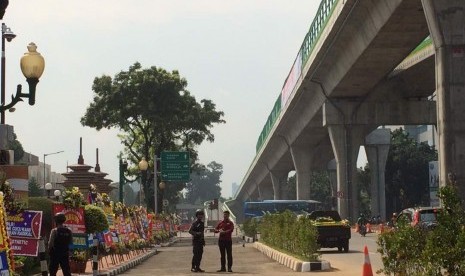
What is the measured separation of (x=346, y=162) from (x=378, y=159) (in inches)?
800

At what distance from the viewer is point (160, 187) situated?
65.6 m

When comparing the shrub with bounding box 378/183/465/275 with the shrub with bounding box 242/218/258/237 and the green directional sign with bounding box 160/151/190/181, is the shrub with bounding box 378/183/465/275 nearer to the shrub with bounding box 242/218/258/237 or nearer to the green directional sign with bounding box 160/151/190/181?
the shrub with bounding box 242/218/258/237

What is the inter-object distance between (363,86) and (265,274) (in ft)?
109

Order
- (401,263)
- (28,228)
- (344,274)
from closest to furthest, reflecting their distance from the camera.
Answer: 1. (401,263)
2. (28,228)
3. (344,274)

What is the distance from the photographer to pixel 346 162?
205 feet

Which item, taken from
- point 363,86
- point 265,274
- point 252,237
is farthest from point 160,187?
point 265,274

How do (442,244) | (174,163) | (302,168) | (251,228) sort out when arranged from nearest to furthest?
1. (442,244)
2. (251,228)
3. (174,163)
4. (302,168)

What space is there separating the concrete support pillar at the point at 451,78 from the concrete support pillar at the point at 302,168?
52596mm

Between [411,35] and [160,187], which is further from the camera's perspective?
[160,187]

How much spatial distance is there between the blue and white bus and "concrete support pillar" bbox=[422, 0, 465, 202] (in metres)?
42.1

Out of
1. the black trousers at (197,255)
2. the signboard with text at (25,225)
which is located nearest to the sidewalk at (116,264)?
the black trousers at (197,255)

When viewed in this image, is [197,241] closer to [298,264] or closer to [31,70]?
[298,264]

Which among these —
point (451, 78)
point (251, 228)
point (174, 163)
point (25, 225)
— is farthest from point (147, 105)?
point (25, 225)

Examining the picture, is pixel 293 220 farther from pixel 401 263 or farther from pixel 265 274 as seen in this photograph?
pixel 401 263
